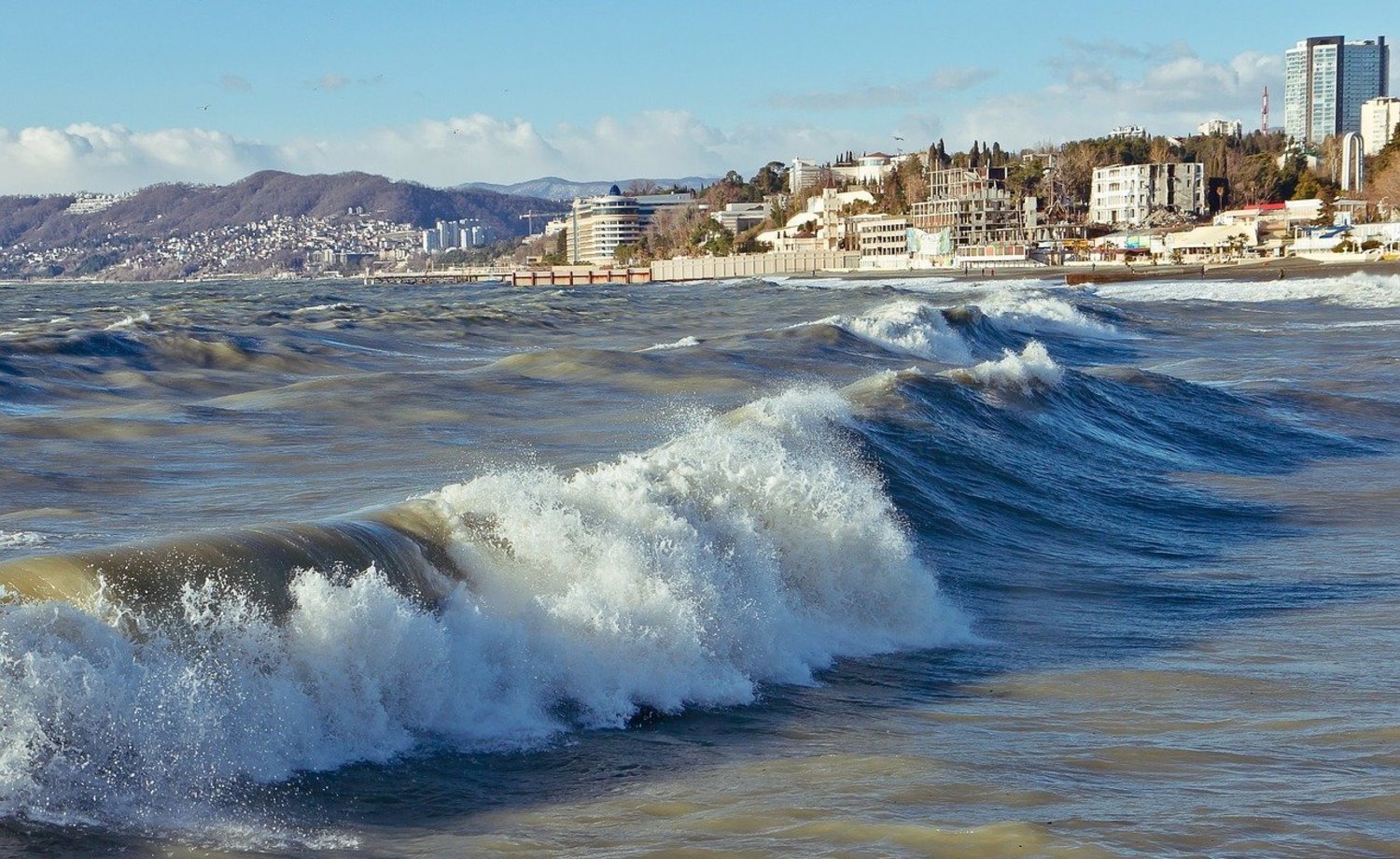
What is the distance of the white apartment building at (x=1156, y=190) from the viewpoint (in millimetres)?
150375

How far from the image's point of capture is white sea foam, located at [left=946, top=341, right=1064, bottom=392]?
73.3 feet

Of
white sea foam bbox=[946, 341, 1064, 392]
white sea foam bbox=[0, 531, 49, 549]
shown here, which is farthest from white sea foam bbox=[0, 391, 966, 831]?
white sea foam bbox=[946, 341, 1064, 392]

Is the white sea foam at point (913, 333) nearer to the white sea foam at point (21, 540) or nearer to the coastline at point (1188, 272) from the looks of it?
the white sea foam at point (21, 540)

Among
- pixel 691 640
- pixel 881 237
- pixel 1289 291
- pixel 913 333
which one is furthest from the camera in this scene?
pixel 881 237

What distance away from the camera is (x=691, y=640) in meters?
8.73

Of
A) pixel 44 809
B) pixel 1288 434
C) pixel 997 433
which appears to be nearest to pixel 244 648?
pixel 44 809

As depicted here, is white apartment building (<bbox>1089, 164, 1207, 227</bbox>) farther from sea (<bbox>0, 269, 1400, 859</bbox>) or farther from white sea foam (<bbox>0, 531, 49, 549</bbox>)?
white sea foam (<bbox>0, 531, 49, 549</bbox>)

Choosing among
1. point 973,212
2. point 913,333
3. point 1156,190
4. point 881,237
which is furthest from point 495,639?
point 881,237

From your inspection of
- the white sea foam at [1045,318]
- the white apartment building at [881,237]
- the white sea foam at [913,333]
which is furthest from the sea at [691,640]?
the white apartment building at [881,237]

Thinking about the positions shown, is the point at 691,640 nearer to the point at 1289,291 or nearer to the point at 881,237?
the point at 1289,291

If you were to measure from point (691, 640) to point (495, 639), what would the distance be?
1279 mm

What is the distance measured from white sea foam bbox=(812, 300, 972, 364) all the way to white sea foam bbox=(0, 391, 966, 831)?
24047 millimetres

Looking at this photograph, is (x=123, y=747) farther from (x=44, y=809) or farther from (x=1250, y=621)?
(x=1250, y=621)

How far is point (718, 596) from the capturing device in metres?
9.34
